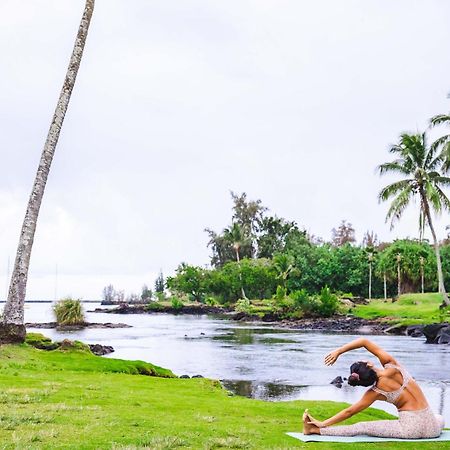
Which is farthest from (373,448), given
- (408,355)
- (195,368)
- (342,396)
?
(408,355)

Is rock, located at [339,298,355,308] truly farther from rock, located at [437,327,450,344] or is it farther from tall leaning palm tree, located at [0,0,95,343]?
tall leaning palm tree, located at [0,0,95,343]

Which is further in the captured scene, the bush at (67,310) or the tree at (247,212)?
the tree at (247,212)

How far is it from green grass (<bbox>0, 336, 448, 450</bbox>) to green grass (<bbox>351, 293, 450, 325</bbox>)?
3753 cm

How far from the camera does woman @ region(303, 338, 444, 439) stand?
8.38 meters

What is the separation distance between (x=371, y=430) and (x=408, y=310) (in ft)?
174

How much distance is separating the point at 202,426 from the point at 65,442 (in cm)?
217

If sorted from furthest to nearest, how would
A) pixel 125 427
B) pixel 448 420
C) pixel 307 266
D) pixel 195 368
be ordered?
pixel 307 266 < pixel 195 368 < pixel 448 420 < pixel 125 427

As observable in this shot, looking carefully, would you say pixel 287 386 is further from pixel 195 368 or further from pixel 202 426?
pixel 202 426

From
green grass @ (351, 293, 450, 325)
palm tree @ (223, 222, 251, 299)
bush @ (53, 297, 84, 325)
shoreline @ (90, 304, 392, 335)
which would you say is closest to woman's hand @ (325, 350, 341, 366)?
shoreline @ (90, 304, 392, 335)

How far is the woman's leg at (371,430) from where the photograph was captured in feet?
28.4

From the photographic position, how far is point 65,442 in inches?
306

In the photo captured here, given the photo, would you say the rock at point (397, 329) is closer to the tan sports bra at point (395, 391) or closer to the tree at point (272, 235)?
the tan sports bra at point (395, 391)

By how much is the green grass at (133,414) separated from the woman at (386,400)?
33cm

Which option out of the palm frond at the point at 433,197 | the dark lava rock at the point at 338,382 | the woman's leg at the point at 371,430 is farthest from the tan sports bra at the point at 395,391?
the palm frond at the point at 433,197
